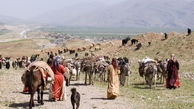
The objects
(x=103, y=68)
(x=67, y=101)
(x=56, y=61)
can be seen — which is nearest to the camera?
(x=56, y=61)

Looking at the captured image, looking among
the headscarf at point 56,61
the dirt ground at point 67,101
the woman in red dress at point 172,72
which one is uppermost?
the headscarf at point 56,61

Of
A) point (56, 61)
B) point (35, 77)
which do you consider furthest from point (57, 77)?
point (35, 77)

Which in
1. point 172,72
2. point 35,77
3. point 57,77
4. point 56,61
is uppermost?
point 56,61

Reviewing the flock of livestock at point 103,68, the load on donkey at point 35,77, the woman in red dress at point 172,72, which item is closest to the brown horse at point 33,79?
the load on donkey at point 35,77

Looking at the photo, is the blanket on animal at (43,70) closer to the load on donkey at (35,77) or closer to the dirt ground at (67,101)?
the load on donkey at (35,77)

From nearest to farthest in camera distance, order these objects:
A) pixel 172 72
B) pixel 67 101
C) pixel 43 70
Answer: pixel 43 70, pixel 67 101, pixel 172 72

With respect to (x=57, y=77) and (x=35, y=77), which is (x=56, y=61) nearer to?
(x=57, y=77)

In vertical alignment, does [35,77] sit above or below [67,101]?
above

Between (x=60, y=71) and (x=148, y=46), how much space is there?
1408 inches

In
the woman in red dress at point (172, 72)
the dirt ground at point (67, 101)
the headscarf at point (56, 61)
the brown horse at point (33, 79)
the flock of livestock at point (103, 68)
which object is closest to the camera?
the brown horse at point (33, 79)

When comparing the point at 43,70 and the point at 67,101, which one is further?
the point at 67,101

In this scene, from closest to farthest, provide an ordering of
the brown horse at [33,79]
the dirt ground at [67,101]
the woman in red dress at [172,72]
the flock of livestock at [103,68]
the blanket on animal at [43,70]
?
1. the brown horse at [33,79]
2. the blanket on animal at [43,70]
3. the dirt ground at [67,101]
4. the woman in red dress at [172,72]
5. the flock of livestock at [103,68]

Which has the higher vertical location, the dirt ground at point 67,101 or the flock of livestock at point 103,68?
the flock of livestock at point 103,68

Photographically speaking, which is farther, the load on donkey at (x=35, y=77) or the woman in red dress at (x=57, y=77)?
the woman in red dress at (x=57, y=77)
